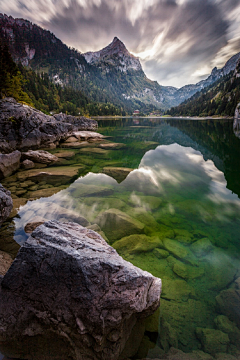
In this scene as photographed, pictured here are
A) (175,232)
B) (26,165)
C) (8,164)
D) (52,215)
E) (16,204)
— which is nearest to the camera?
(175,232)

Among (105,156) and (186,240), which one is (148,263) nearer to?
(186,240)

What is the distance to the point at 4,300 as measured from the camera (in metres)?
3.08

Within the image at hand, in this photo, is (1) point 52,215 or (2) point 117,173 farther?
(2) point 117,173

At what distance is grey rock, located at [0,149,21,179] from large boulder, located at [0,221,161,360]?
12.1 metres

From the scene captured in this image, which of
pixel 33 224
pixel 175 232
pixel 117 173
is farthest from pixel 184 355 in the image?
pixel 117 173

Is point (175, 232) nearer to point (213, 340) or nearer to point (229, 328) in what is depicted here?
point (229, 328)

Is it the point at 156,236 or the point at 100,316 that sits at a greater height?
the point at 100,316

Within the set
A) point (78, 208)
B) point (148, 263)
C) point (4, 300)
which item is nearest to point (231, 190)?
point (148, 263)

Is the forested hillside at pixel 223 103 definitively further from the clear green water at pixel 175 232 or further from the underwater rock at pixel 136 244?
the underwater rock at pixel 136 244

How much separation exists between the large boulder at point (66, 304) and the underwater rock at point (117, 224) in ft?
11.0

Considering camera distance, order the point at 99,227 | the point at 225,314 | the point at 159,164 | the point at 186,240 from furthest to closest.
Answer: the point at 159,164, the point at 99,227, the point at 186,240, the point at 225,314

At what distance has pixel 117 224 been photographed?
7398mm

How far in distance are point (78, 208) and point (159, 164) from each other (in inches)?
483

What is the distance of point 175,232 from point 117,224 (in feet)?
8.79
